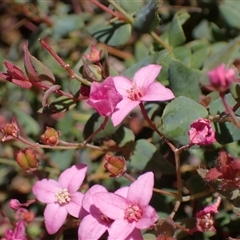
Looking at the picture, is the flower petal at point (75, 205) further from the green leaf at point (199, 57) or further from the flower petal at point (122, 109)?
the green leaf at point (199, 57)

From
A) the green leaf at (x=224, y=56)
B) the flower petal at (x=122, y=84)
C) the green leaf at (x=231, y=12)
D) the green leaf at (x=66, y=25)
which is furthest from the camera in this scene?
the green leaf at (x=66, y=25)

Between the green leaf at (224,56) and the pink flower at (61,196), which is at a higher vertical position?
the green leaf at (224,56)

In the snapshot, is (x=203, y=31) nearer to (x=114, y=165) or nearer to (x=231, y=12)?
(x=231, y=12)

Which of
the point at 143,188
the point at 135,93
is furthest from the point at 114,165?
the point at 135,93

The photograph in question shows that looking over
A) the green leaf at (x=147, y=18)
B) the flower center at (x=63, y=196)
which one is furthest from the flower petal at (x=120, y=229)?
the green leaf at (x=147, y=18)

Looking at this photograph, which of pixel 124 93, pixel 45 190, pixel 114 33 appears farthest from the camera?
pixel 114 33

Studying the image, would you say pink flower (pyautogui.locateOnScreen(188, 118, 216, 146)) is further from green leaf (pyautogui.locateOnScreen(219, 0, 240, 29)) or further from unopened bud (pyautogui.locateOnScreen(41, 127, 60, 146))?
green leaf (pyautogui.locateOnScreen(219, 0, 240, 29))

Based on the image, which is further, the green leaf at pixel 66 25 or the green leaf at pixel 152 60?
the green leaf at pixel 66 25

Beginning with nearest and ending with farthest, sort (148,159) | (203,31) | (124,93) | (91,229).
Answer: (91,229) → (124,93) → (148,159) → (203,31)
